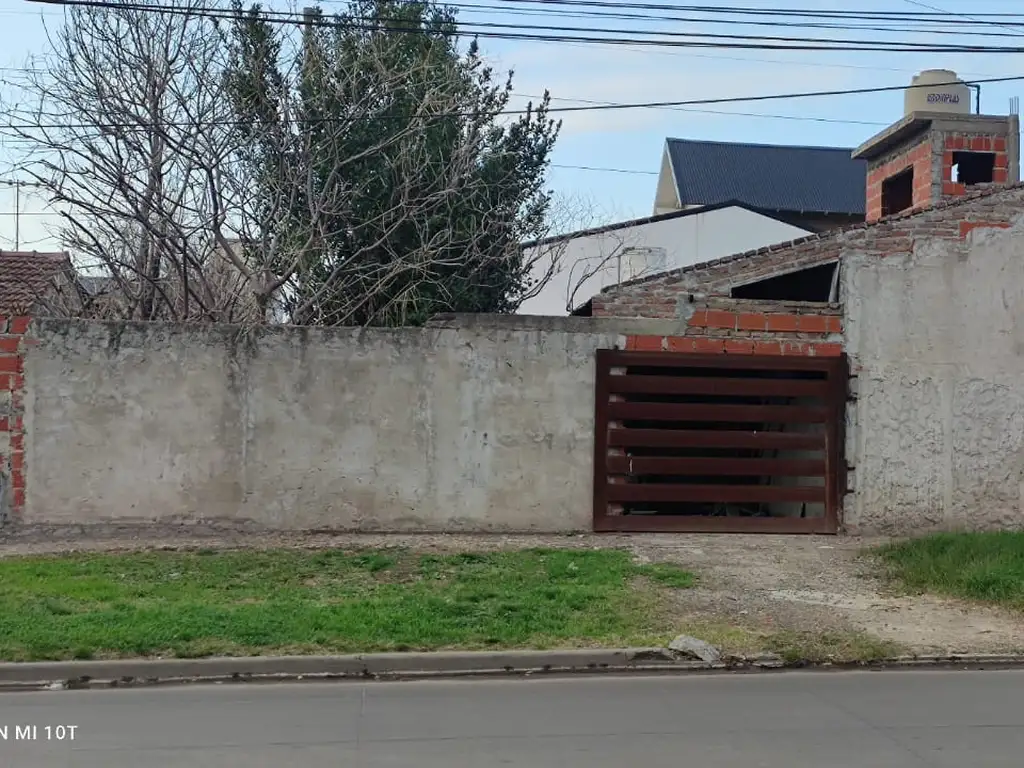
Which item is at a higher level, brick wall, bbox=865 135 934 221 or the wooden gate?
brick wall, bbox=865 135 934 221

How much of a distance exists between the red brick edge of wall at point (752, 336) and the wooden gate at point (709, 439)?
101 mm

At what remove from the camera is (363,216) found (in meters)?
16.6

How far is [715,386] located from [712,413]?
33 centimetres

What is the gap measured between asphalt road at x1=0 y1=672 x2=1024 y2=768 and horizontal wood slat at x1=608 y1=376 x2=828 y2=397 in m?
5.25

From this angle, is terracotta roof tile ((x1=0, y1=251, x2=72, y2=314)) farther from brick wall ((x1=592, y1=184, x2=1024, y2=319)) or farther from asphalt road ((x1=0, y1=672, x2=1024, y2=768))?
brick wall ((x1=592, y1=184, x2=1024, y2=319))

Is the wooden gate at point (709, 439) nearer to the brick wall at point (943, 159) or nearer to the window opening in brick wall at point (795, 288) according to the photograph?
the window opening in brick wall at point (795, 288)

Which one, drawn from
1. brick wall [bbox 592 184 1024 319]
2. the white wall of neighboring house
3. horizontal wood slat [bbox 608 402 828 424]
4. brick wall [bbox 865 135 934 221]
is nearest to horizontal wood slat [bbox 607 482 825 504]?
horizontal wood slat [bbox 608 402 828 424]

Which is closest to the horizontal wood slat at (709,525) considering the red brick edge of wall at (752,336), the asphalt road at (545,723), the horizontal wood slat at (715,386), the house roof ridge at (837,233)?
the horizontal wood slat at (715,386)

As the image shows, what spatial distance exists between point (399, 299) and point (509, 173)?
164 inches

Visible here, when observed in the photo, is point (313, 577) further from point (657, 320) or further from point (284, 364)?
point (657, 320)

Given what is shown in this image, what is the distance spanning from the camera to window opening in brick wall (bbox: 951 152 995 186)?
54.6 ft

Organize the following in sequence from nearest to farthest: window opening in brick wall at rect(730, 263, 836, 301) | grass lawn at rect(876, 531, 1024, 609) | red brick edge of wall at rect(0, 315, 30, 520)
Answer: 1. grass lawn at rect(876, 531, 1024, 609)
2. red brick edge of wall at rect(0, 315, 30, 520)
3. window opening in brick wall at rect(730, 263, 836, 301)

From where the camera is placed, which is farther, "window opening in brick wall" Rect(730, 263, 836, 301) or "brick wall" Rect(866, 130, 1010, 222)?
"brick wall" Rect(866, 130, 1010, 222)

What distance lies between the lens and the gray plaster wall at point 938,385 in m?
12.5
